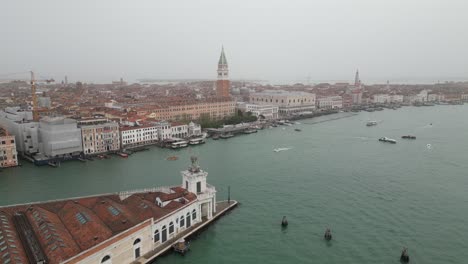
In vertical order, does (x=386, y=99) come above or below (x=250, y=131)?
above

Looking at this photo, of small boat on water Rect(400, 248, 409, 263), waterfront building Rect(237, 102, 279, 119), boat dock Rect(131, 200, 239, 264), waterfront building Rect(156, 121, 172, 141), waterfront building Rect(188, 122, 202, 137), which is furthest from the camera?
waterfront building Rect(237, 102, 279, 119)

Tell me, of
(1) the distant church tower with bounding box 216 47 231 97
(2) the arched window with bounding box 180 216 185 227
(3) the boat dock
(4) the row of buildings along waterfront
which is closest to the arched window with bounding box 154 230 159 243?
(3) the boat dock

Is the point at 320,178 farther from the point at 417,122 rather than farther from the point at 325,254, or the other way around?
the point at 417,122

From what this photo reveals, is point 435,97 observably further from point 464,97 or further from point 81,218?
point 81,218

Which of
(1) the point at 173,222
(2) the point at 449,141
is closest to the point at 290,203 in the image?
(1) the point at 173,222

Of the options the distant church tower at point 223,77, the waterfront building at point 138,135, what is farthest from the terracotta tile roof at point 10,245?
the distant church tower at point 223,77

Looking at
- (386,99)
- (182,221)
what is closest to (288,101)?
(386,99)

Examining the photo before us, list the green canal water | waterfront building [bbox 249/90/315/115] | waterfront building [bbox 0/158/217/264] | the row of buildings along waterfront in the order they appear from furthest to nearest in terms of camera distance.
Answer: waterfront building [bbox 249/90/315/115], the row of buildings along waterfront, the green canal water, waterfront building [bbox 0/158/217/264]

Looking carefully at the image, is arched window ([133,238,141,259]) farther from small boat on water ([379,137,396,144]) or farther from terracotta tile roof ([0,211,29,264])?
small boat on water ([379,137,396,144])
